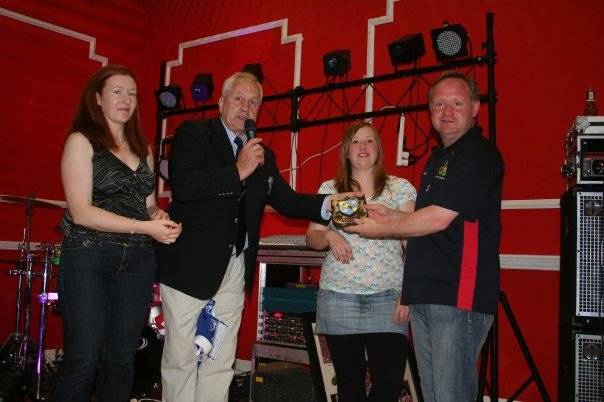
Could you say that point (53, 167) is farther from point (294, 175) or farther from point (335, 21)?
point (335, 21)

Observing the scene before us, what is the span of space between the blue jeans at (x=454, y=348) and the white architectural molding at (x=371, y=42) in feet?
8.89

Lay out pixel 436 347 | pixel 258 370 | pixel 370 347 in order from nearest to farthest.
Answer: pixel 436 347
pixel 370 347
pixel 258 370

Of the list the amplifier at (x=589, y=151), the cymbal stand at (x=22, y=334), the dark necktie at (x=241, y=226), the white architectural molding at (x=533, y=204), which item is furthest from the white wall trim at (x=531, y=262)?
the cymbal stand at (x=22, y=334)

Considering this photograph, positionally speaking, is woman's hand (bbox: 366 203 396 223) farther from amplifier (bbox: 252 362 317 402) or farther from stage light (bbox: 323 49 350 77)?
stage light (bbox: 323 49 350 77)

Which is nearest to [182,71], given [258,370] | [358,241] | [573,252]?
[258,370]

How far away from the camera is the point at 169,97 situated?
18.2 feet

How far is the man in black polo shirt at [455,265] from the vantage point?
2.02m

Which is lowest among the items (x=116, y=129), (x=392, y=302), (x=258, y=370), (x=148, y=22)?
(x=258, y=370)

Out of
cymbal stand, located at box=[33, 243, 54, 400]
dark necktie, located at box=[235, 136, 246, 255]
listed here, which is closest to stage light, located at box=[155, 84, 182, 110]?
cymbal stand, located at box=[33, 243, 54, 400]

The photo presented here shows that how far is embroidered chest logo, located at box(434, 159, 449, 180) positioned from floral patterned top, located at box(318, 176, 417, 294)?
52 cm

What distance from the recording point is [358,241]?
264 centimetres

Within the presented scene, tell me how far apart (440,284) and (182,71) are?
4.53m

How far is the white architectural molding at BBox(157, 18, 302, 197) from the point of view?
4.93m

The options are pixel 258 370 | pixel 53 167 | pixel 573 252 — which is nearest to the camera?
pixel 573 252
